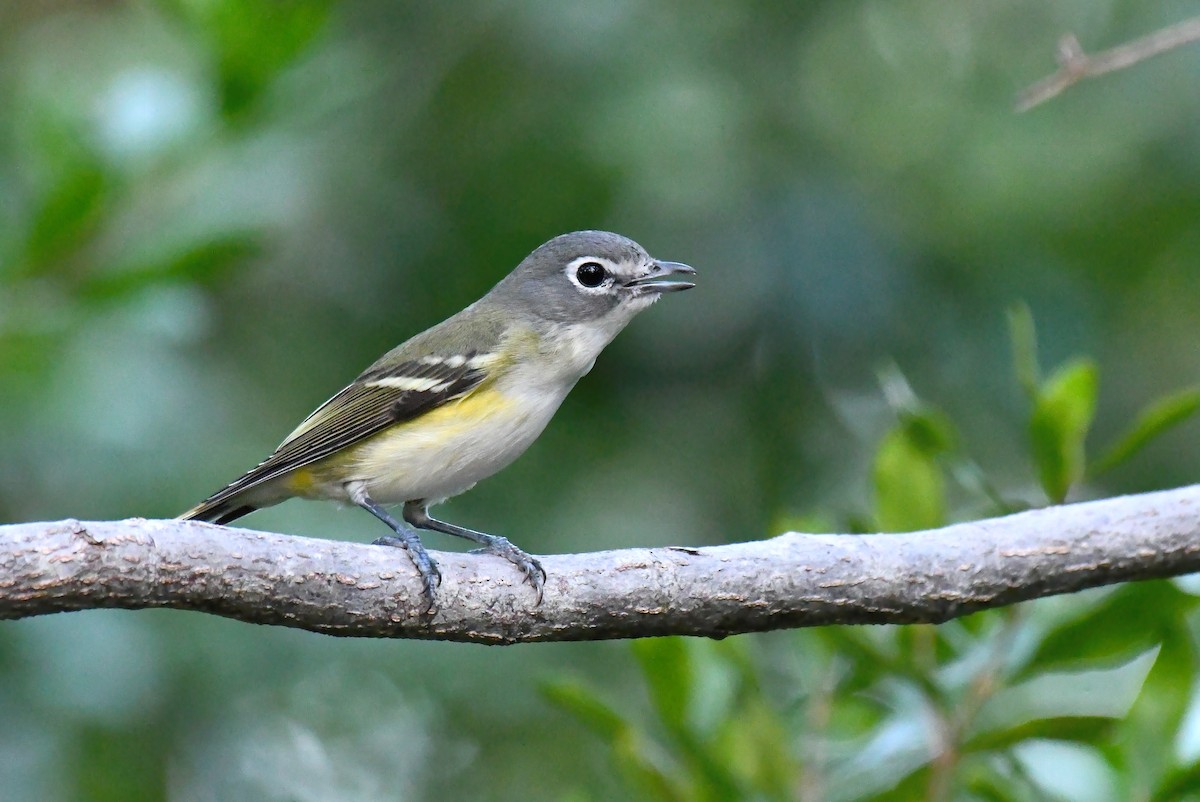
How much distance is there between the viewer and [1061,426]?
3033mm

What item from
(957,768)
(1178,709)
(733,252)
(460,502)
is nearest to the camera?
(1178,709)

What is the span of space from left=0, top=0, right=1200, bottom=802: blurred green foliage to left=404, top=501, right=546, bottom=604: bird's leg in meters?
0.66

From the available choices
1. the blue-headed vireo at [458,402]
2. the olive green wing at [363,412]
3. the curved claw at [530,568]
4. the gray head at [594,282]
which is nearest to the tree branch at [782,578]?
the curved claw at [530,568]

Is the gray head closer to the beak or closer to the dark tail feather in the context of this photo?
the beak

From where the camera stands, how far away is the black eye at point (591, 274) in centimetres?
466

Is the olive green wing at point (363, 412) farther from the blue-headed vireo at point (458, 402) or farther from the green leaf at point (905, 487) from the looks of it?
the green leaf at point (905, 487)

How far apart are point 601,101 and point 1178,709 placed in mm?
3611

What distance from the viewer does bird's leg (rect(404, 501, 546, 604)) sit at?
298 cm

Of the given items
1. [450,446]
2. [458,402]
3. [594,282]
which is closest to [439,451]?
[450,446]

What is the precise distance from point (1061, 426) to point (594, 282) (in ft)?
6.51

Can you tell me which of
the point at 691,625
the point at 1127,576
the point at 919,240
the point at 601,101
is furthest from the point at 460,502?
the point at 1127,576

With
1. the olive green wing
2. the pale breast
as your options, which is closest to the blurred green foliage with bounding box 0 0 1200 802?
the olive green wing

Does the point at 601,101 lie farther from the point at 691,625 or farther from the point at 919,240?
the point at 691,625

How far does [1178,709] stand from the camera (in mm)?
2814
